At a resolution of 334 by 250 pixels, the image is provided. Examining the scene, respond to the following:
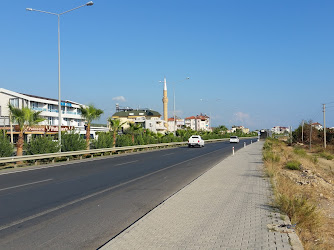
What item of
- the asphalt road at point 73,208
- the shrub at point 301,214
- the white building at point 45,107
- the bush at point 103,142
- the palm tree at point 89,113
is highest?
the white building at point 45,107

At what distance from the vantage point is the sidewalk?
5438mm

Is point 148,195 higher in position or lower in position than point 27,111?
lower

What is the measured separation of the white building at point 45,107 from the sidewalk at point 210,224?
43.4m

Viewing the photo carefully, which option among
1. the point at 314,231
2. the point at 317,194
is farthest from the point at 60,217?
the point at 317,194

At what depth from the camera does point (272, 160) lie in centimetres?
2214

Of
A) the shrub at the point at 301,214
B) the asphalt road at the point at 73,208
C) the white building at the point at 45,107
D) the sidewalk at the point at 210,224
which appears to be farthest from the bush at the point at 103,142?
the shrub at the point at 301,214

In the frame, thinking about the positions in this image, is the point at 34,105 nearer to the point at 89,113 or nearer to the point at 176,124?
the point at 89,113

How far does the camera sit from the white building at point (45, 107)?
59812 mm

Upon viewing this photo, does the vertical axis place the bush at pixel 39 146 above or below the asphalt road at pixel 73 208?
above

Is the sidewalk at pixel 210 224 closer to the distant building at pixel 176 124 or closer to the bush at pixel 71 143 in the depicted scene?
the bush at pixel 71 143

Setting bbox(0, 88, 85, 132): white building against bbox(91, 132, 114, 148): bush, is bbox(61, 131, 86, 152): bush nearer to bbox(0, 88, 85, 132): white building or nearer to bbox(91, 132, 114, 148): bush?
bbox(91, 132, 114, 148): bush

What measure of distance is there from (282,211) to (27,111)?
2025cm

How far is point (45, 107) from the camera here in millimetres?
67875

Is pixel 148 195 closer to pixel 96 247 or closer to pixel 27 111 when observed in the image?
pixel 96 247
